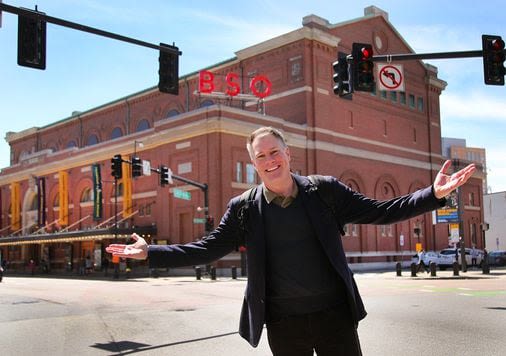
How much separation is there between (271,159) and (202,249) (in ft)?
2.63

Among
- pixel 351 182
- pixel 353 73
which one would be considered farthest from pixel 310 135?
pixel 353 73

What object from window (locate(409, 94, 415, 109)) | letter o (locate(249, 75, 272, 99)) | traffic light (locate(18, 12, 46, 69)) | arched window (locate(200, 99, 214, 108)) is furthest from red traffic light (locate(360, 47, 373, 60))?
window (locate(409, 94, 415, 109))

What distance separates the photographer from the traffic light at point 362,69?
15430mm

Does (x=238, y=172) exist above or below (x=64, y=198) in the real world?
above

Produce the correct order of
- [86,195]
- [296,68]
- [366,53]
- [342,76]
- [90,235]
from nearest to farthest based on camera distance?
[366,53] → [342,76] → [90,235] → [296,68] → [86,195]

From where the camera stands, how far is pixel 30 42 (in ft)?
40.7

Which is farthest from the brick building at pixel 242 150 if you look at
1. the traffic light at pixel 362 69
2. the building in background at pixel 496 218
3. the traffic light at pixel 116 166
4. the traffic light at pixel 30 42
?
the traffic light at pixel 30 42

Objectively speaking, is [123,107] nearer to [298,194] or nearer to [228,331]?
[228,331]

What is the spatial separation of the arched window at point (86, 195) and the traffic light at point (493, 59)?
151ft

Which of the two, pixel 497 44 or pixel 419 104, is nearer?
pixel 497 44

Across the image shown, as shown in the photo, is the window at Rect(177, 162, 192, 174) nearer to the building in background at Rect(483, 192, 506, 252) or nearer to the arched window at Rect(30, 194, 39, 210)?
the arched window at Rect(30, 194, 39, 210)

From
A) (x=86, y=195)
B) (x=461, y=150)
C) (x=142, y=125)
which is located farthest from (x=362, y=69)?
(x=461, y=150)

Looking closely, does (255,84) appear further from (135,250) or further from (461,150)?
(461,150)

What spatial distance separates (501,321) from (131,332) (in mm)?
7272
